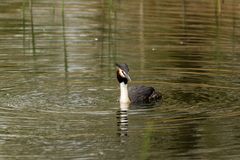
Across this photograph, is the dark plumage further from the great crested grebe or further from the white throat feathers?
the white throat feathers

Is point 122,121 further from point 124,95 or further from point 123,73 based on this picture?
point 123,73

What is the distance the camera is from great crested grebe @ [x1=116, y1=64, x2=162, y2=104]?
16422 mm

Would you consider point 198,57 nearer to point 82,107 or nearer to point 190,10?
point 82,107

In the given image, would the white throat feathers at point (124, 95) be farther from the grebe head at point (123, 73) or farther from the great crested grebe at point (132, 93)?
the grebe head at point (123, 73)

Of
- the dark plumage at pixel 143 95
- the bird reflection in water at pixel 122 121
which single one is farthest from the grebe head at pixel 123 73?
the bird reflection in water at pixel 122 121

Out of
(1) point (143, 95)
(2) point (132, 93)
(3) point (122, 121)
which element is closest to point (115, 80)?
(2) point (132, 93)

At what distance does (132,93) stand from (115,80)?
144 cm

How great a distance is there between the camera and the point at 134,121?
1491 centimetres

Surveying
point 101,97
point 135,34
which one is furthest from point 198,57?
point 101,97

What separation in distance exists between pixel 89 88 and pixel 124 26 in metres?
6.87

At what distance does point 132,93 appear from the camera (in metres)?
16.9

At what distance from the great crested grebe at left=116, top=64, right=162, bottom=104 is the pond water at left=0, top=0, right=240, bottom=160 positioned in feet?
0.76

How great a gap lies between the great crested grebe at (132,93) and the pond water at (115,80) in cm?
23

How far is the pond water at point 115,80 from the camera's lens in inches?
532
